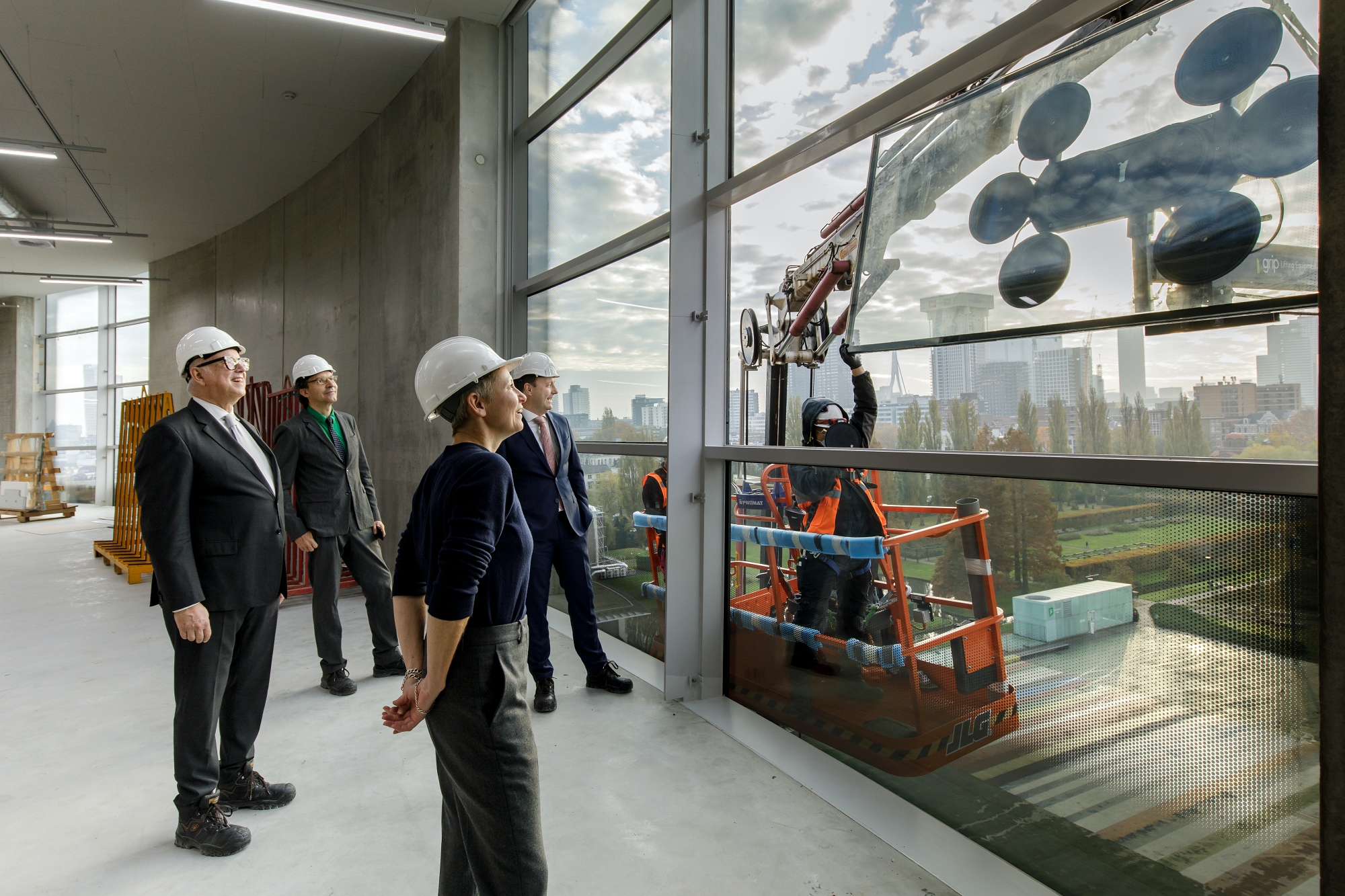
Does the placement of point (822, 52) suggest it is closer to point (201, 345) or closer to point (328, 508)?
point (201, 345)

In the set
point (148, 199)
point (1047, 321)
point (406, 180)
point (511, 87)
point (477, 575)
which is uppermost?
point (148, 199)

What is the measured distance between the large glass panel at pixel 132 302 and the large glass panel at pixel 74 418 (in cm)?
199

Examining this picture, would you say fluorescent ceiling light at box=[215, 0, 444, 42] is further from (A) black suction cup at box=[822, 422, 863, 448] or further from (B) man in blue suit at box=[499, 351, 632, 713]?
(A) black suction cup at box=[822, 422, 863, 448]

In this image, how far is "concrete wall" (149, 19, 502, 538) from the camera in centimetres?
539

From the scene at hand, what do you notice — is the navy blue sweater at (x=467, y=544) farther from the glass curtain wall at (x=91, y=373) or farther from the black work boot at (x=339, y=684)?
the glass curtain wall at (x=91, y=373)

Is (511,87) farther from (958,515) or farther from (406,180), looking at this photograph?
(958,515)

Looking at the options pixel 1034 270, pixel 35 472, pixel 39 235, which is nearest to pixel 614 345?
pixel 1034 270

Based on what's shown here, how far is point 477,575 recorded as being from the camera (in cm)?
128

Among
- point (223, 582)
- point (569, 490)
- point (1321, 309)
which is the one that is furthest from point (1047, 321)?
point (223, 582)

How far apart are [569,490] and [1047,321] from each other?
7.21ft

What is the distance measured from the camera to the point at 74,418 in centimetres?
1680

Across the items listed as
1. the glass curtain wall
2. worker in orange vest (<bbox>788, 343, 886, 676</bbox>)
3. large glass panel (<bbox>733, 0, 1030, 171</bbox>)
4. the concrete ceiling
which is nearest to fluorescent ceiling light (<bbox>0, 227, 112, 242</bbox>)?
the concrete ceiling

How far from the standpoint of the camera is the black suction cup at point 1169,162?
1.57 m

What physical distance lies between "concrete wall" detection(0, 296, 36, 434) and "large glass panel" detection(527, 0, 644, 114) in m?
18.3
